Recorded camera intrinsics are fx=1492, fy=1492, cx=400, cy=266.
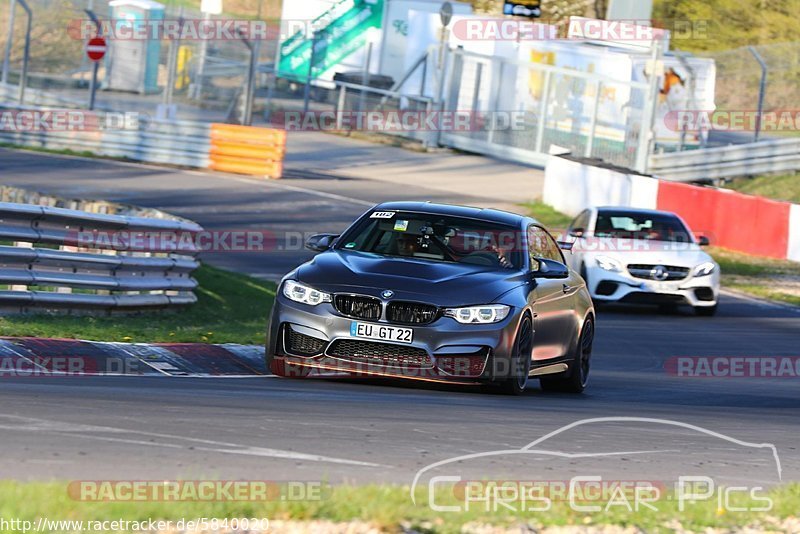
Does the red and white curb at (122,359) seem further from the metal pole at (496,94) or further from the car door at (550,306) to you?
the metal pole at (496,94)

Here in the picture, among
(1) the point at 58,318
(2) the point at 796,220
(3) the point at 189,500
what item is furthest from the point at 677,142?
(3) the point at 189,500

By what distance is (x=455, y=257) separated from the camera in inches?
436

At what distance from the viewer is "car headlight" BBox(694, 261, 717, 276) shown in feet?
65.4

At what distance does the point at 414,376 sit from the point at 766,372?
21.4 ft

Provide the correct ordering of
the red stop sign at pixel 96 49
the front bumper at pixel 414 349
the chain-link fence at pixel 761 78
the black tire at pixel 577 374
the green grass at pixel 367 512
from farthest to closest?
the red stop sign at pixel 96 49 → the chain-link fence at pixel 761 78 → the black tire at pixel 577 374 → the front bumper at pixel 414 349 → the green grass at pixel 367 512

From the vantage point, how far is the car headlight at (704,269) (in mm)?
19938

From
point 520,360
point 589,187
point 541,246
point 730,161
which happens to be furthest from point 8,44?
point 520,360

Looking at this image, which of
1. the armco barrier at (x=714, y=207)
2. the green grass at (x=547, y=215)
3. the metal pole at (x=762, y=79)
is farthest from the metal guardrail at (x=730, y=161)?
the armco barrier at (x=714, y=207)

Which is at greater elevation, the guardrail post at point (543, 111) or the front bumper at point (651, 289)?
the guardrail post at point (543, 111)

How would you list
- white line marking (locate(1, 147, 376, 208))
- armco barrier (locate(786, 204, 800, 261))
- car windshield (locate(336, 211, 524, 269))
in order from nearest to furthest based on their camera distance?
car windshield (locate(336, 211, 524, 269)) < armco barrier (locate(786, 204, 800, 261)) < white line marking (locate(1, 147, 376, 208))

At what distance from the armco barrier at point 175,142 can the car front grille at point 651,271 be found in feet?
48.8

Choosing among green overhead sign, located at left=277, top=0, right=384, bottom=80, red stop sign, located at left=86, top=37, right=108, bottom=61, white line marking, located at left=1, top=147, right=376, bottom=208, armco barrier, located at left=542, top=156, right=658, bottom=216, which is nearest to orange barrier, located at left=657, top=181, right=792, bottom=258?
armco barrier, located at left=542, top=156, right=658, bottom=216

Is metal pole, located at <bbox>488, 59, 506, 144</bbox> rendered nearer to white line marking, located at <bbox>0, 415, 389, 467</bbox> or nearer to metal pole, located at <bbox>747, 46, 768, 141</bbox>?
metal pole, located at <bbox>747, 46, 768, 141</bbox>

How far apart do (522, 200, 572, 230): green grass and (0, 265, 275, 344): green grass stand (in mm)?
12662
